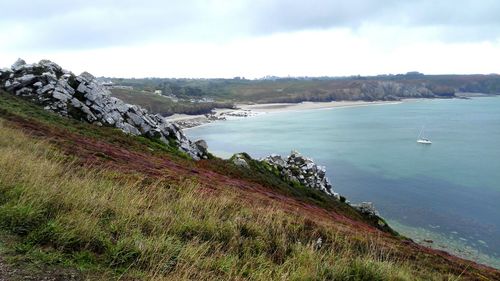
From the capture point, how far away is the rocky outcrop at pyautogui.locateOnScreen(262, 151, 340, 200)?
40.0m

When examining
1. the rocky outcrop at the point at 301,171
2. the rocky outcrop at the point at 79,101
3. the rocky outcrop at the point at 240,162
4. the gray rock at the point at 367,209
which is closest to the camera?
the rocky outcrop at the point at 79,101

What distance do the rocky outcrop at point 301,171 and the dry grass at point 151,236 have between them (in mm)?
29522

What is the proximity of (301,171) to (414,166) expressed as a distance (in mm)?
35243

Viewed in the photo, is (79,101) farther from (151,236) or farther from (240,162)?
(151,236)

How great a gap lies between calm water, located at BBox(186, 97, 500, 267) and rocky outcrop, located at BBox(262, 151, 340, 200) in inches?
321

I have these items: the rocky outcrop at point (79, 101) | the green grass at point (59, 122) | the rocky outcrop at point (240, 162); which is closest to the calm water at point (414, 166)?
the rocky outcrop at point (240, 162)

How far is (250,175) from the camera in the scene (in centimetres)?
3216

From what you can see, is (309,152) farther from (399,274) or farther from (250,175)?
(399,274)

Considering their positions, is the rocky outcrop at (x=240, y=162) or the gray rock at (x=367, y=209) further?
the gray rock at (x=367, y=209)

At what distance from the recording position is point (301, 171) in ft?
135

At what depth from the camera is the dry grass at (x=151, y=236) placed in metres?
6.18

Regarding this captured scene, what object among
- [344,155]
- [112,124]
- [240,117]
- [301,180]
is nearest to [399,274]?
[112,124]

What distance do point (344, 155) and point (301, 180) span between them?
4011 cm

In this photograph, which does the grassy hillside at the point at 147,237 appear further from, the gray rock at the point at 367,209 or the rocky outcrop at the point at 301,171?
the rocky outcrop at the point at 301,171
